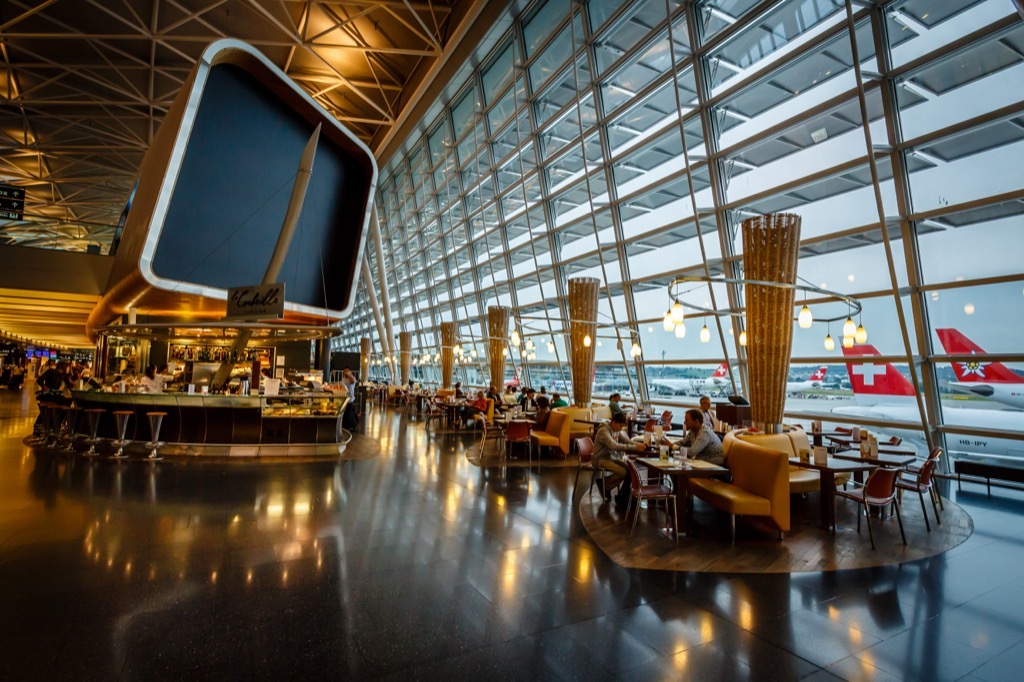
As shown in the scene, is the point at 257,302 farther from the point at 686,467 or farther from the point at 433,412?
the point at 686,467

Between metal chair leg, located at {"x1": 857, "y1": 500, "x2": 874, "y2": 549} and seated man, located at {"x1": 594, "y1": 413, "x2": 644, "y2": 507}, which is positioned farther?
seated man, located at {"x1": 594, "y1": 413, "x2": 644, "y2": 507}

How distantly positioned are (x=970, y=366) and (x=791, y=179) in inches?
143

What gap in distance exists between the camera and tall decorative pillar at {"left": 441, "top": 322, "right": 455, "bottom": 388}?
744 inches

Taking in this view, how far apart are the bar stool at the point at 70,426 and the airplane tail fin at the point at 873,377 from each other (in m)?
13.0

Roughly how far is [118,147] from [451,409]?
18703 mm

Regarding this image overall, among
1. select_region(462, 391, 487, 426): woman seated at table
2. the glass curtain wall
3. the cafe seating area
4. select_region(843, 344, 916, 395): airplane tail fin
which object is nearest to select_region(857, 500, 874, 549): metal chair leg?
the cafe seating area

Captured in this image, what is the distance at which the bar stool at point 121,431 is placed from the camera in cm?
773

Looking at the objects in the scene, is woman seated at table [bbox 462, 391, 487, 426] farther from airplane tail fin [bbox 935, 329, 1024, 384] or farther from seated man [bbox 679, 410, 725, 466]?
airplane tail fin [bbox 935, 329, 1024, 384]

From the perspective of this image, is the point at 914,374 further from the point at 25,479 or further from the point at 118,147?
the point at 118,147

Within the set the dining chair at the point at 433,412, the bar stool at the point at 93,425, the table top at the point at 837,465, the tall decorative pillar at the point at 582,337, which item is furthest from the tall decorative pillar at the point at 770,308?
the bar stool at the point at 93,425

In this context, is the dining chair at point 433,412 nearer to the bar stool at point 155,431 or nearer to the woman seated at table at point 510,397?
the woman seated at table at point 510,397

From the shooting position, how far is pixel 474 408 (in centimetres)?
1291

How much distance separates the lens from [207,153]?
1002 centimetres

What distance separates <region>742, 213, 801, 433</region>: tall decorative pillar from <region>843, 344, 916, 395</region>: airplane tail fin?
1655mm
